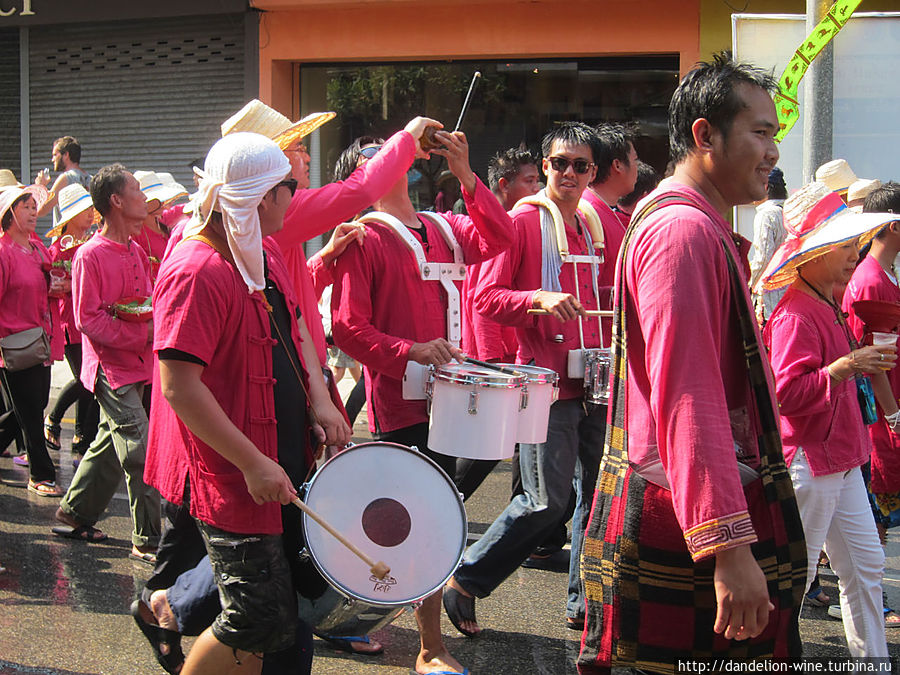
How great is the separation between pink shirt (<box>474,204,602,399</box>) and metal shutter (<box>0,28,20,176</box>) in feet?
36.7

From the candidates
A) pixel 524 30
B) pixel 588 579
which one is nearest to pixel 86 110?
pixel 524 30

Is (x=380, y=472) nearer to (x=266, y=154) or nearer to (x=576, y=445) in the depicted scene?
(x=266, y=154)

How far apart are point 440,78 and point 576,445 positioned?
850 centimetres

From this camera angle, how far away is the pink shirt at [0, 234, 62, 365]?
22.1 ft

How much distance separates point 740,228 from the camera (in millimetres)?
9219

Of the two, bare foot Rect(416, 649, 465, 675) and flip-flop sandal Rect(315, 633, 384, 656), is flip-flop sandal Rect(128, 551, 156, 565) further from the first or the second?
bare foot Rect(416, 649, 465, 675)

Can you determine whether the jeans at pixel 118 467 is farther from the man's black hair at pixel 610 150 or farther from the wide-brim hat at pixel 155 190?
the man's black hair at pixel 610 150

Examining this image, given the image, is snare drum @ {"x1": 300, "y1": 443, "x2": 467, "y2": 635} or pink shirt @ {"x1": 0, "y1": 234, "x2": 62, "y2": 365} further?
pink shirt @ {"x1": 0, "y1": 234, "x2": 62, "y2": 365}

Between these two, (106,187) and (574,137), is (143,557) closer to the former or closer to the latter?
(106,187)

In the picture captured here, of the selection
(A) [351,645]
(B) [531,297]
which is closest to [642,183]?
(B) [531,297]

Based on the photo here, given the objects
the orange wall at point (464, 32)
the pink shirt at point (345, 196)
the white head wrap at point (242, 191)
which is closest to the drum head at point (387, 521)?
the white head wrap at point (242, 191)

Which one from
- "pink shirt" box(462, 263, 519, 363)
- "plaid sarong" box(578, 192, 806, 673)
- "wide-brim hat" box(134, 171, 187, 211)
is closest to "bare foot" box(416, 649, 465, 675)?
"plaid sarong" box(578, 192, 806, 673)

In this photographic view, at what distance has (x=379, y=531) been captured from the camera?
123 inches

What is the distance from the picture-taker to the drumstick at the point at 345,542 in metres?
2.91
